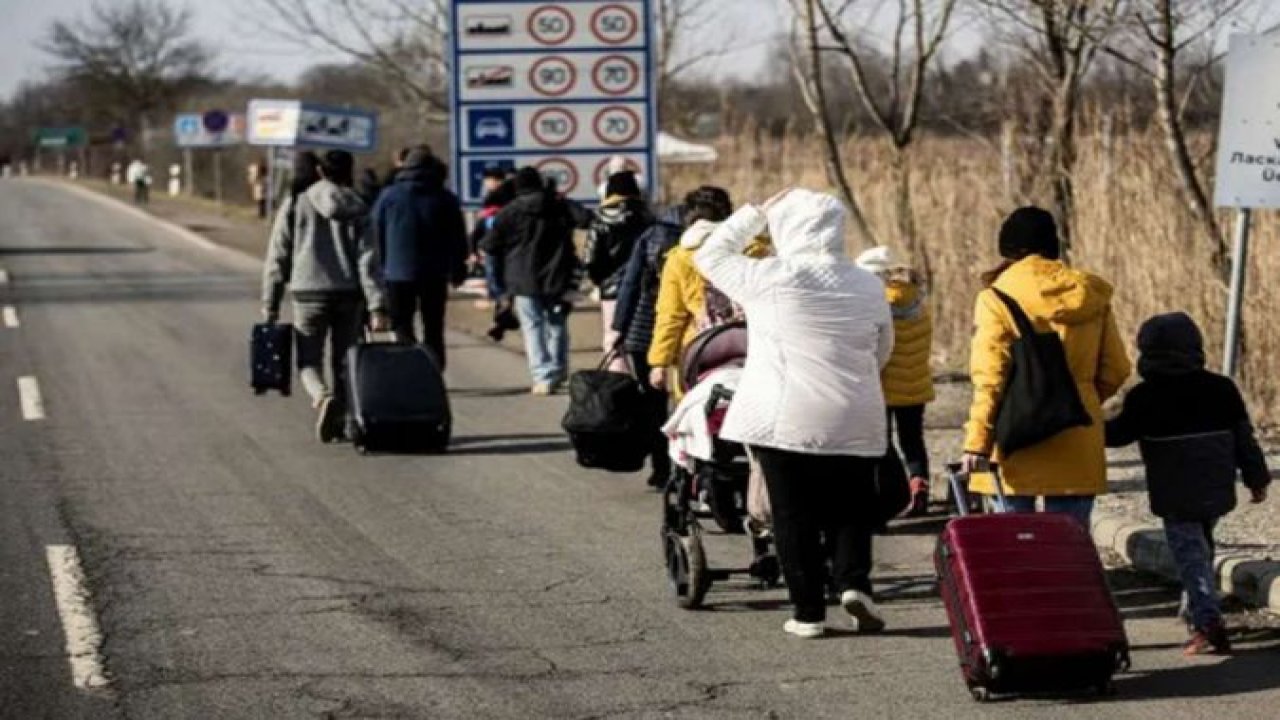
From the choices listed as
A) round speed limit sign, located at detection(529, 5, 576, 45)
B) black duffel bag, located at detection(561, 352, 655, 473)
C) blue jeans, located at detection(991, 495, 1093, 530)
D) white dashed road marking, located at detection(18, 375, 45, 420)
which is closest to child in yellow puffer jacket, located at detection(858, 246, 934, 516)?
black duffel bag, located at detection(561, 352, 655, 473)

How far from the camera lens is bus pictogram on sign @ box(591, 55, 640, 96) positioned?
22188mm

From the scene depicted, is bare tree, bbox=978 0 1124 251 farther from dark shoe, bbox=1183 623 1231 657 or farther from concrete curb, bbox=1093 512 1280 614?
dark shoe, bbox=1183 623 1231 657

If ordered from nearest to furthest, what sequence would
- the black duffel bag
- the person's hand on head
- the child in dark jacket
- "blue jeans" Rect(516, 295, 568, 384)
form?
the child in dark jacket < the black duffel bag < the person's hand on head < "blue jeans" Rect(516, 295, 568, 384)

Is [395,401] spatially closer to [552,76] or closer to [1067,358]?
[1067,358]

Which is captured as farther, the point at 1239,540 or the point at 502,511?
the point at 502,511

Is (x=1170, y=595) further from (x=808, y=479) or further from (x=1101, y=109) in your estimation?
(x=1101, y=109)

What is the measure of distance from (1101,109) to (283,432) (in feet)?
20.2

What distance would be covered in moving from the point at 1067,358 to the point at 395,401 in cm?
623

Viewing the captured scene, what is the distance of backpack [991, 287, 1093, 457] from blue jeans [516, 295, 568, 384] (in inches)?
367

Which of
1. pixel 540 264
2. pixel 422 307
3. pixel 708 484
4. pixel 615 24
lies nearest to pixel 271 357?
pixel 422 307

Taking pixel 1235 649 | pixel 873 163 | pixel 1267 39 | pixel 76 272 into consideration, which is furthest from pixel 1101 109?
pixel 76 272

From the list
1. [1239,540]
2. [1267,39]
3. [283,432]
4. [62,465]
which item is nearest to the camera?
[1239,540]

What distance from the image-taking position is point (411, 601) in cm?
920

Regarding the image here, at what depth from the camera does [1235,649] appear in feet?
26.9
